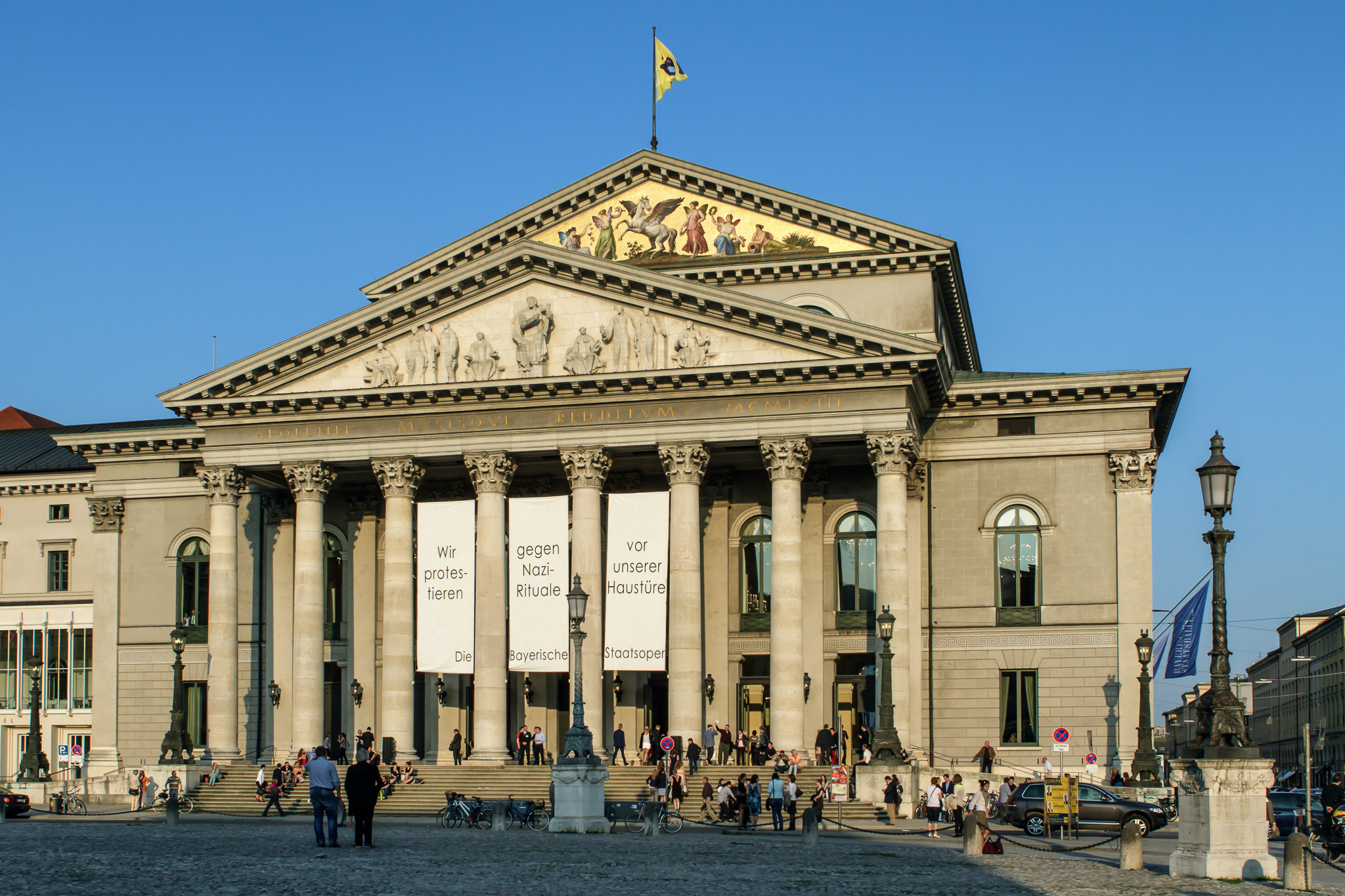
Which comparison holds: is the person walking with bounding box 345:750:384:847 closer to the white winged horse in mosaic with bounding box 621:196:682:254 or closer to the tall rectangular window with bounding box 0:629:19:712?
the white winged horse in mosaic with bounding box 621:196:682:254

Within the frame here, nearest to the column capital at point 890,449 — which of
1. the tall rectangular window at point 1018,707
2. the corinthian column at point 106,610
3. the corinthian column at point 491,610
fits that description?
the tall rectangular window at point 1018,707

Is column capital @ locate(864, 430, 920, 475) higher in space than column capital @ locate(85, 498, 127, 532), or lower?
higher

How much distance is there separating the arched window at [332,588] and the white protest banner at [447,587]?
23.2 feet

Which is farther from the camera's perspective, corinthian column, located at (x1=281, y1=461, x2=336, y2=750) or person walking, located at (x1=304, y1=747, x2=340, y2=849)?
corinthian column, located at (x1=281, y1=461, x2=336, y2=750)

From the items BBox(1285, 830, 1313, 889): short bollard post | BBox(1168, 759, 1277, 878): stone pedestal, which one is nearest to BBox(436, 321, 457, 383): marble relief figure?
BBox(1168, 759, 1277, 878): stone pedestal

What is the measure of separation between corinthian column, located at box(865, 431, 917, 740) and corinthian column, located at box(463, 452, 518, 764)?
37.3 ft

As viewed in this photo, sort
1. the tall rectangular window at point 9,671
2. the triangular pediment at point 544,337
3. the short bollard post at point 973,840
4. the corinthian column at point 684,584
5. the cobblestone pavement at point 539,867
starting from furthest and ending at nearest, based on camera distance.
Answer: the tall rectangular window at point 9,671
the corinthian column at point 684,584
the triangular pediment at point 544,337
the short bollard post at point 973,840
the cobblestone pavement at point 539,867

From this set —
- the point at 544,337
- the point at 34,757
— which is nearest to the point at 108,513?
the point at 34,757

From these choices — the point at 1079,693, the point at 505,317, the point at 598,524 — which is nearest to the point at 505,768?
the point at 598,524

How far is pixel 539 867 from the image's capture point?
24.0 m

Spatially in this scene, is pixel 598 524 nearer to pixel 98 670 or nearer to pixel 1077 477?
pixel 1077 477

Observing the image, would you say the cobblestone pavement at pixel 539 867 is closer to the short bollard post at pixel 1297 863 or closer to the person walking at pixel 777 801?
the short bollard post at pixel 1297 863

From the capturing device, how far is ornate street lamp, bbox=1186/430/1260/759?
2258cm

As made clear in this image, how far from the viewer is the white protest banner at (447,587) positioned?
46.2 m
